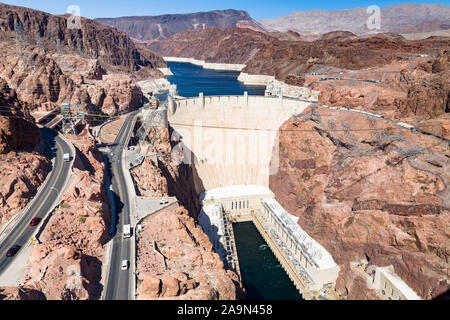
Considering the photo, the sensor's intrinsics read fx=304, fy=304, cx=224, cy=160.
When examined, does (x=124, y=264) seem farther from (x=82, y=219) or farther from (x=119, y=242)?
(x=82, y=219)

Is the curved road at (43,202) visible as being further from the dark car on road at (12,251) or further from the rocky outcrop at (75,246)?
the rocky outcrop at (75,246)

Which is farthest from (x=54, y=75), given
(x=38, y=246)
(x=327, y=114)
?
(x=327, y=114)

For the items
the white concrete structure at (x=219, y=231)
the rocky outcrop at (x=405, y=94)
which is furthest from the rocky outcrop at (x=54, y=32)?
the rocky outcrop at (x=405, y=94)

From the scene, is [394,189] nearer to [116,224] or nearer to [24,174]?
[116,224]

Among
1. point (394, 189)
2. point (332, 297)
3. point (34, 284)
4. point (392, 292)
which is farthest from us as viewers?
point (394, 189)

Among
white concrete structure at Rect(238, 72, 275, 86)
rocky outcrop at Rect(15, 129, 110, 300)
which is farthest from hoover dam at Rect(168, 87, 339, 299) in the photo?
white concrete structure at Rect(238, 72, 275, 86)

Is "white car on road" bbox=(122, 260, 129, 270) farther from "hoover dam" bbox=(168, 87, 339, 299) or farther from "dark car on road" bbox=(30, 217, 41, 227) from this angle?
"hoover dam" bbox=(168, 87, 339, 299)
